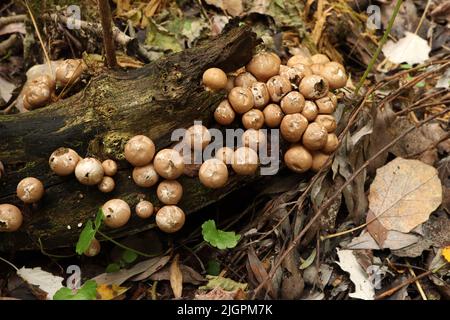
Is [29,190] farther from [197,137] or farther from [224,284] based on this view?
[224,284]

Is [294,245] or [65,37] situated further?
[65,37]

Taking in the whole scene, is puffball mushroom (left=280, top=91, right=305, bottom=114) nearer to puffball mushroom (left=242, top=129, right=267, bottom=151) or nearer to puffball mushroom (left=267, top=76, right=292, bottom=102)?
puffball mushroom (left=267, top=76, right=292, bottom=102)

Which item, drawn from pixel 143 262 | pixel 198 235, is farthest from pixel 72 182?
pixel 198 235

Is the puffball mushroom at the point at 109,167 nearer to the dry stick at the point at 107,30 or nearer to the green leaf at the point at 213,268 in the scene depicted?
the dry stick at the point at 107,30

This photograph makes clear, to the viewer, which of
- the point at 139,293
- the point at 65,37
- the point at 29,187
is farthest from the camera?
the point at 65,37

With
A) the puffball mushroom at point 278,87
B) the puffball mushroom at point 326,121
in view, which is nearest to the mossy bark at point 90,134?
the puffball mushroom at point 278,87

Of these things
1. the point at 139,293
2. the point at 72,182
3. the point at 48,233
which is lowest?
the point at 139,293

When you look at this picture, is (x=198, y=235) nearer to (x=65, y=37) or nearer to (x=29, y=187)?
(x=29, y=187)
